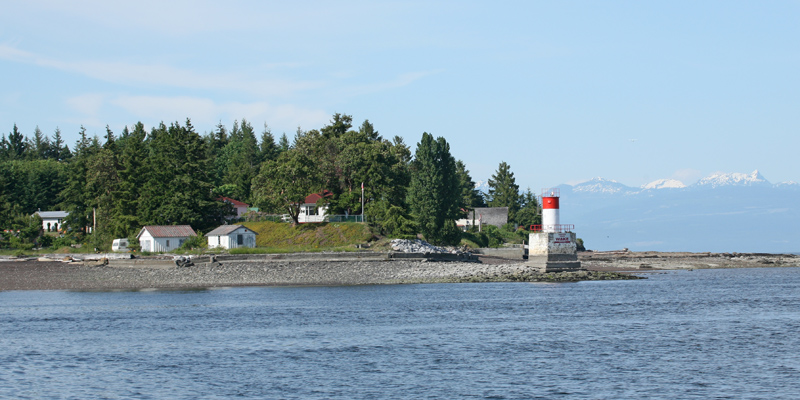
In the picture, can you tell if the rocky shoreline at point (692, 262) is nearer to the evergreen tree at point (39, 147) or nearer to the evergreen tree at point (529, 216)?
the evergreen tree at point (529, 216)

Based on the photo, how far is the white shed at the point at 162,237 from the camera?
75312mm

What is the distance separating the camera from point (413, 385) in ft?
75.0

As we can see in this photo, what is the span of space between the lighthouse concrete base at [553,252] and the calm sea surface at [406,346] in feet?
34.2

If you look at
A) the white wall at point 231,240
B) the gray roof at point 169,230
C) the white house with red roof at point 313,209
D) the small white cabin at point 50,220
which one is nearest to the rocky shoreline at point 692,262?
the white house with red roof at point 313,209

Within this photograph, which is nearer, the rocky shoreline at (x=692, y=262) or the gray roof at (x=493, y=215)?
the rocky shoreline at (x=692, y=262)

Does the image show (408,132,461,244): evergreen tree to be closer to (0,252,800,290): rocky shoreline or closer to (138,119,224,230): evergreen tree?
(0,252,800,290): rocky shoreline

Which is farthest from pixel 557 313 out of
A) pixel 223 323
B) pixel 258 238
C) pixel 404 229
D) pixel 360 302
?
pixel 258 238

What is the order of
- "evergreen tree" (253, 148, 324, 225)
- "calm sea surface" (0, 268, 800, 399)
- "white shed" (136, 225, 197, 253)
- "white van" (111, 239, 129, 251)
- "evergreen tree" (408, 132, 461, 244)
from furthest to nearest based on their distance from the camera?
1. "evergreen tree" (253, 148, 324, 225)
2. "evergreen tree" (408, 132, 461, 244)
3. "white van" (111, 239, 129, 251)
4. "white shed" (136, 225, 197, 253)
5. "calm sea surface" (0, 268, 800, 399)

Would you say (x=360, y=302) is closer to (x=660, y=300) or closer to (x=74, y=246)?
(x=660, y=300)

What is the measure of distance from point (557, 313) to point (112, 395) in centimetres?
2471

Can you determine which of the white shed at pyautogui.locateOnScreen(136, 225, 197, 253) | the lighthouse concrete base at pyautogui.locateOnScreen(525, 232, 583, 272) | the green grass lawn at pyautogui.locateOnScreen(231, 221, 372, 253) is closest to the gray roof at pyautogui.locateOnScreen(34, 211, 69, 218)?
the white shed at pyautogui.locateOnScreen(136, 225, 197, 253)

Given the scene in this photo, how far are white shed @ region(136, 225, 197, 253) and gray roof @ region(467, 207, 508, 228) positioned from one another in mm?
54872

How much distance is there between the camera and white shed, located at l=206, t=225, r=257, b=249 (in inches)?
2923

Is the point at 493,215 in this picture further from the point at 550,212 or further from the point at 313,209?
the point at 550,212
